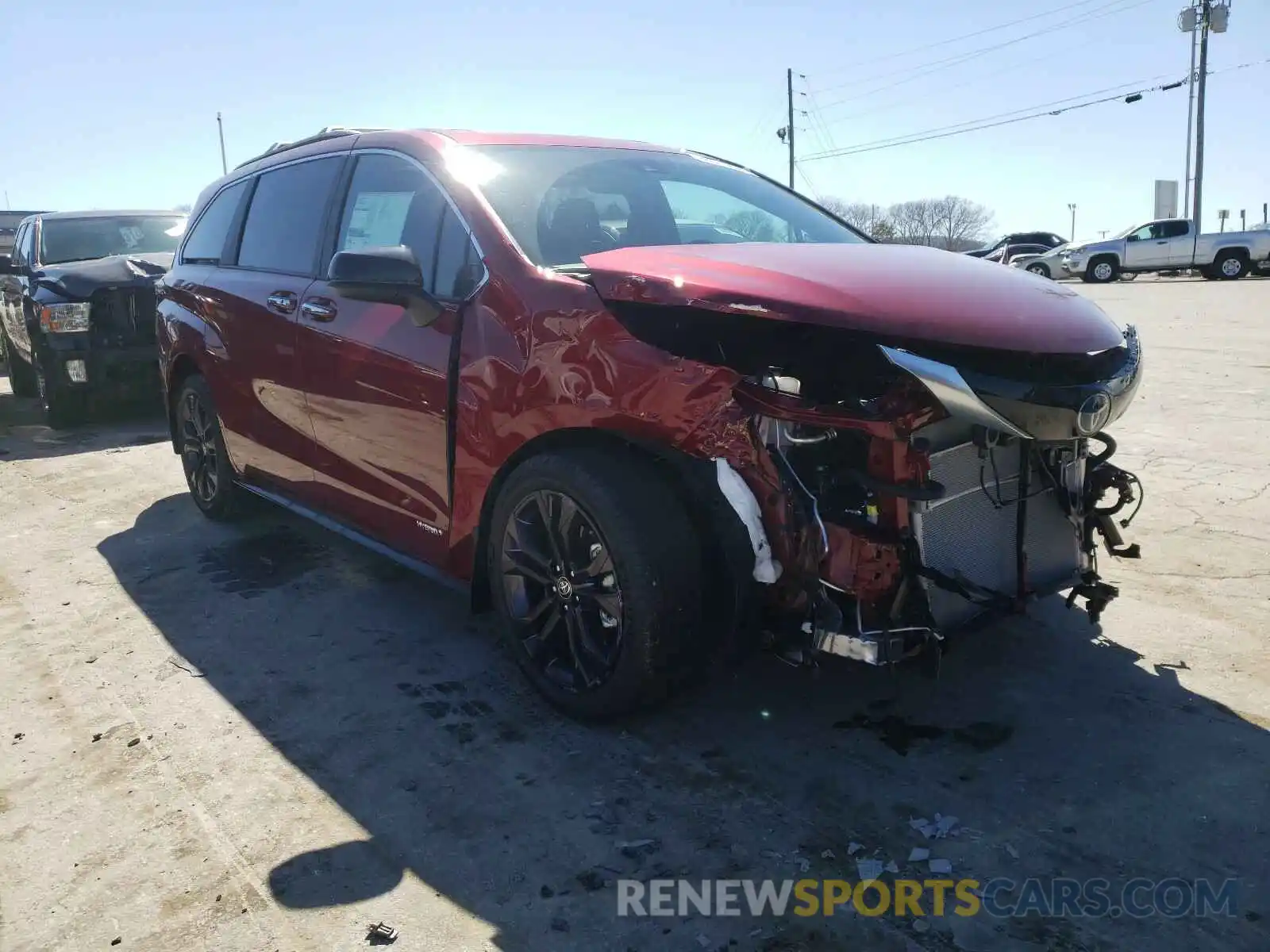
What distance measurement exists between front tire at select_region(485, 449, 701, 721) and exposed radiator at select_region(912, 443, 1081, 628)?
67 cm

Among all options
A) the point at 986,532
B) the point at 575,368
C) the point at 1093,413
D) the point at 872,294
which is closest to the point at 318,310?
the point at 575,368

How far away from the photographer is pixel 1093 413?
264 cm

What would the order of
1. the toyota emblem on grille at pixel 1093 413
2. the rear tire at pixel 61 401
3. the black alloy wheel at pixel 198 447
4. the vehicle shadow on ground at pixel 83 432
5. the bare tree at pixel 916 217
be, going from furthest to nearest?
the bare tree at pixel 916 217, the rear tire at pixel 61 401, the vehicle shadow on ground at pixel 83 432, the black alloy wheel at pixel 198 447, the toyota emblem on grille at pixel 1093 413

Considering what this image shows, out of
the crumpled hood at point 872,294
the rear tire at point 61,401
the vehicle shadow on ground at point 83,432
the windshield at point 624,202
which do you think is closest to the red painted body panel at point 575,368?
the crumpled hood at point 872,294

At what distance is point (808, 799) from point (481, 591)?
1.34 metres

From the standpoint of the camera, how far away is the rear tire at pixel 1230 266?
27547 mm

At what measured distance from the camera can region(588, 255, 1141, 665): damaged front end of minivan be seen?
8.27ft

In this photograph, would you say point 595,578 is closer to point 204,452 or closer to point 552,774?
point 552,774

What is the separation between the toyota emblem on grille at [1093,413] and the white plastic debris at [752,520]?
894 millimetres

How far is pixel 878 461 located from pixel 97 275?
26.8 feet

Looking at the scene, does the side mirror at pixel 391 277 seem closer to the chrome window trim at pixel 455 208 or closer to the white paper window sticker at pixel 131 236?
the chrome window trim at pixel 455 208

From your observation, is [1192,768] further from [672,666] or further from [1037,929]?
[672,666]

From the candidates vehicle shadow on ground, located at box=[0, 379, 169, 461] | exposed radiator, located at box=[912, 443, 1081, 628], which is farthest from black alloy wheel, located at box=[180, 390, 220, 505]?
exposed radiator, located at box=[912, 443, 1081, 628]

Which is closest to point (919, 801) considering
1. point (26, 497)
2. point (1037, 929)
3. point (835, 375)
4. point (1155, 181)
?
point (1037, 929)
